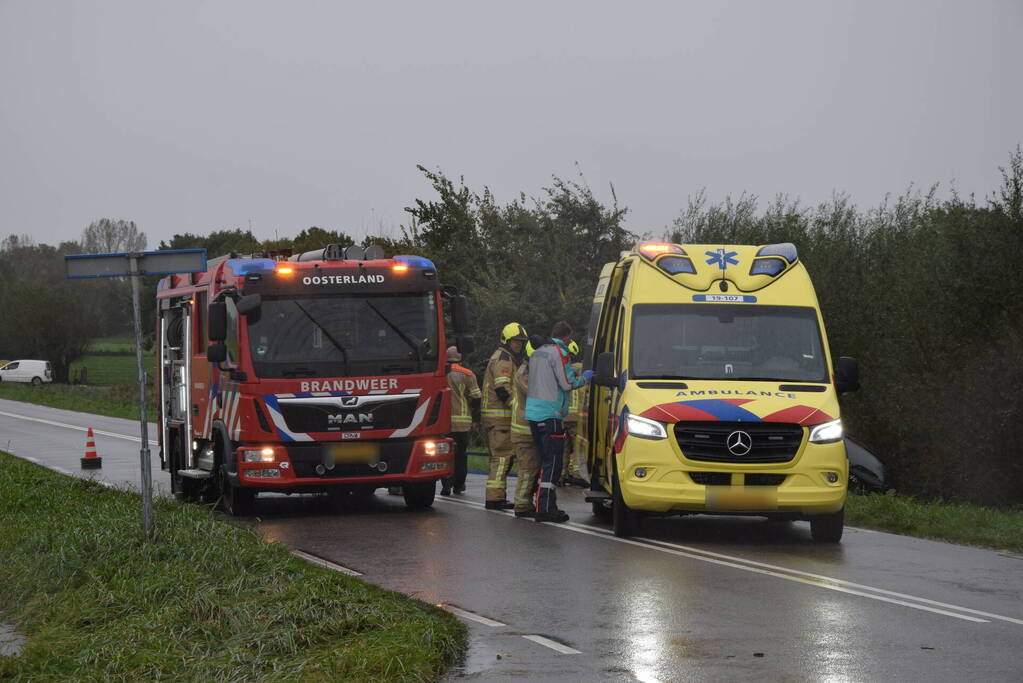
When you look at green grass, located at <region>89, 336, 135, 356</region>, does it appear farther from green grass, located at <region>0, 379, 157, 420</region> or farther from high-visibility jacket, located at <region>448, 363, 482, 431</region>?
high-visibility jacket, located at <region>448, 363, 482, 431</region>

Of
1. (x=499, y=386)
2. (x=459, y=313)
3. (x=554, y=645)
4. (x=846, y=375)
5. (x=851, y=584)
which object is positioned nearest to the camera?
(x=554, y=645)

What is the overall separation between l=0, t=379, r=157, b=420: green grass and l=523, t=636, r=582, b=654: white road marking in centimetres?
3828

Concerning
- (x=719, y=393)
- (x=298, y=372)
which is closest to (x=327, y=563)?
(x=298, y=372)

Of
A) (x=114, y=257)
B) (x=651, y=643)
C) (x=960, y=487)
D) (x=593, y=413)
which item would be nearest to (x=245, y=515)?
(x=593, y=413)

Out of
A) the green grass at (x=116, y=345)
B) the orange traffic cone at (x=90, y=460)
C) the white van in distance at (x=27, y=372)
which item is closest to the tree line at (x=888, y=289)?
the orange traffic cone at (x=90, y=460)

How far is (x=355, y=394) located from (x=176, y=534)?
13.2ft

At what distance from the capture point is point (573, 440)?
791 inches

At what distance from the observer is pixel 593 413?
15359 millimetres

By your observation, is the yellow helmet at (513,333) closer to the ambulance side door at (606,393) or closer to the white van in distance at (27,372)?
the ambulance side door at (606,393)

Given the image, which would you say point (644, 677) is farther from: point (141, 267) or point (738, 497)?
point (141, 267)

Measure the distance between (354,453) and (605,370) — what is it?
3.02 meters

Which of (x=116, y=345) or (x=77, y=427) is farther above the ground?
(x=116, y=345)

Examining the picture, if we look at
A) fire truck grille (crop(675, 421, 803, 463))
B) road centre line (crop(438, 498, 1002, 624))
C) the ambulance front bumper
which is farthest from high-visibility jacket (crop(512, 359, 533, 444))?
fire truck grille (crop(675, 421, 803, 463))

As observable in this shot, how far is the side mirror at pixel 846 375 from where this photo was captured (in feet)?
43.4
